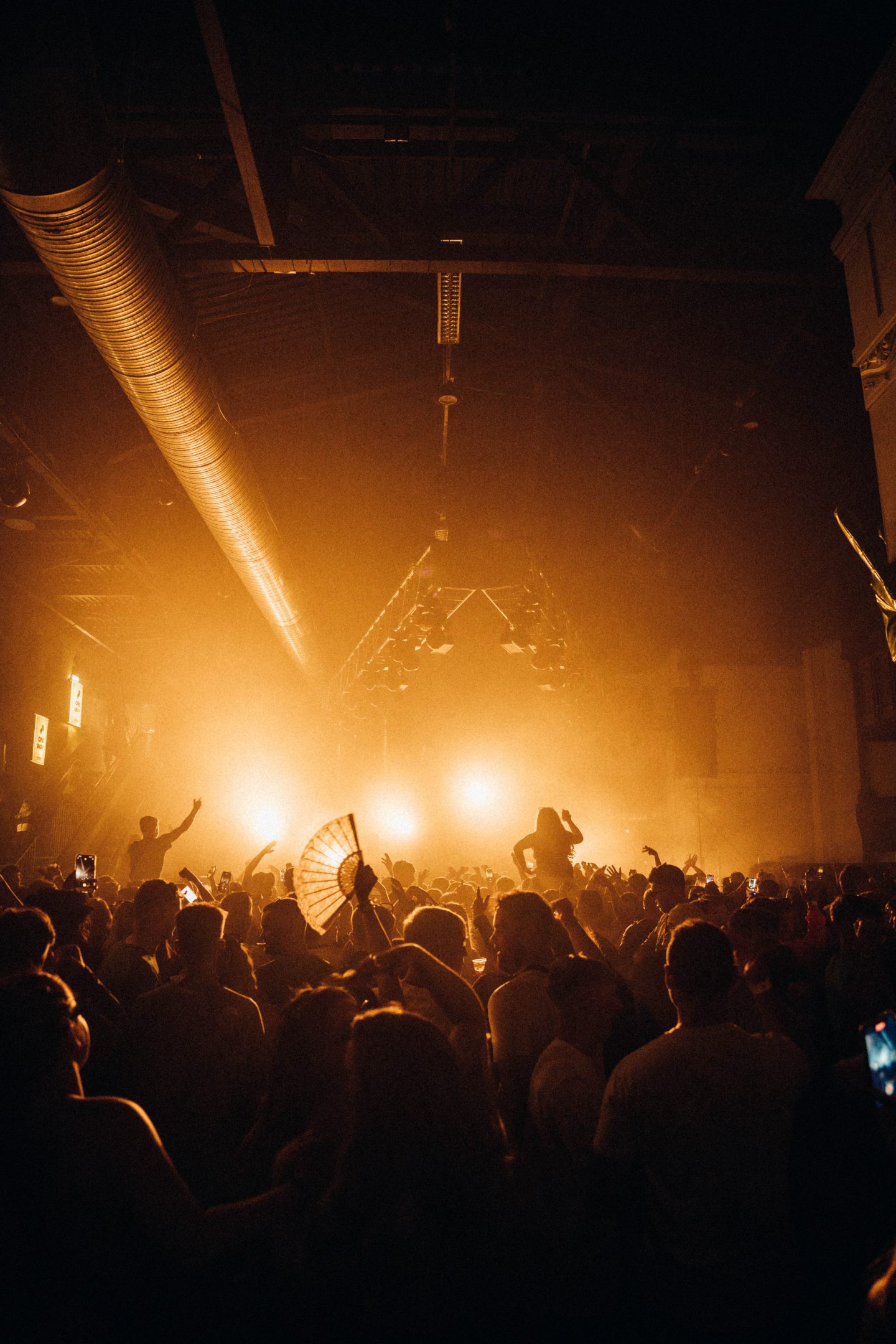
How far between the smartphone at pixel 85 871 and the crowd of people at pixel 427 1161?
4172 millimetres

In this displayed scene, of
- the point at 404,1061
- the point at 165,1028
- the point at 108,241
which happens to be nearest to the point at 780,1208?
the point at 404,1061

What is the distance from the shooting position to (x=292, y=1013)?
7.22ft

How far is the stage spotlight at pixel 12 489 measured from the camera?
909 centimetres

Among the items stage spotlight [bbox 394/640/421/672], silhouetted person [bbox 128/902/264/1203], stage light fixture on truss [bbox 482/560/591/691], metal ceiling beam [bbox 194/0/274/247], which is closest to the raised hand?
silhouetted person [bbox 128/902/264/1203]

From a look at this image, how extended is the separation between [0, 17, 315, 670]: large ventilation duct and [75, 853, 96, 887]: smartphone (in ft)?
12.0

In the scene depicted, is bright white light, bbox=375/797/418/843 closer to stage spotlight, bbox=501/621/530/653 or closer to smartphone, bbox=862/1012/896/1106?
stage spotlight, bbox=501/621/530/653

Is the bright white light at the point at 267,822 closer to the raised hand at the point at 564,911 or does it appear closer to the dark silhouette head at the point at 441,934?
the raised hand at the point at 564,911

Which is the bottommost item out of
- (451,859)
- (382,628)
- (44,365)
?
(451,859)

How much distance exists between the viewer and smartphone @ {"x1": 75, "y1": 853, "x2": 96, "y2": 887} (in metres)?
7.10

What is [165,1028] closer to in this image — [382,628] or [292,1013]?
[292,1013]

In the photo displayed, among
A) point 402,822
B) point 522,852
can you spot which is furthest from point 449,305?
point 402,822

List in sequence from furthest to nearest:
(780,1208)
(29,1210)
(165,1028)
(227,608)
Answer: (227,608), (165,1028), (780,1208), (29,1210)

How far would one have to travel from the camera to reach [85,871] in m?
7.24

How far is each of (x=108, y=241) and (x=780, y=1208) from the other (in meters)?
5.30
